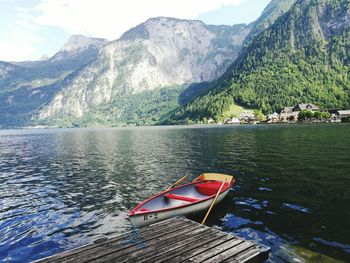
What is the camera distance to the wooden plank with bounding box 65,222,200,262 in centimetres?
1435

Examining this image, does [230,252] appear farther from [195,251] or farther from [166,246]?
[166,246]

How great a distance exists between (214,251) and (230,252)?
32.3 inches

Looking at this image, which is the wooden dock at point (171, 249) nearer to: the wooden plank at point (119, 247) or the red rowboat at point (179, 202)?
the wooden plank at point (119, 247)

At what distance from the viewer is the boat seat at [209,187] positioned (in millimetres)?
27628

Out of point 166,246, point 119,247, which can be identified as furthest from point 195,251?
point 119,247

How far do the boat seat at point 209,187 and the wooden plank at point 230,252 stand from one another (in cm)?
1188

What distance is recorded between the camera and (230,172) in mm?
41344

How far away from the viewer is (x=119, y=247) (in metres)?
15.5

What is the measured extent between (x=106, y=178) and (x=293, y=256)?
99.4ft

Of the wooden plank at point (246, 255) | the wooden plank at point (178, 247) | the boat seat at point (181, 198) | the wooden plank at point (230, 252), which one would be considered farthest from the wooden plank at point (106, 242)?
the wooden plank at point (246, 255)

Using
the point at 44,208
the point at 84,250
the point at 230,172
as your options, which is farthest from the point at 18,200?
the point at 230,172

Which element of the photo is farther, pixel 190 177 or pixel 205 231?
pixel 190 177

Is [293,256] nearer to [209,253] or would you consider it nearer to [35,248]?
[209,253]

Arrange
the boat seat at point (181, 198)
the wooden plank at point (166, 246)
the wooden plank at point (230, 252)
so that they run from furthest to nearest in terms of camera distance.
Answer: the boat seat at point (181, 198) < the wooden plank at point (166, 246) < the wooden plank at point (230, 252)
